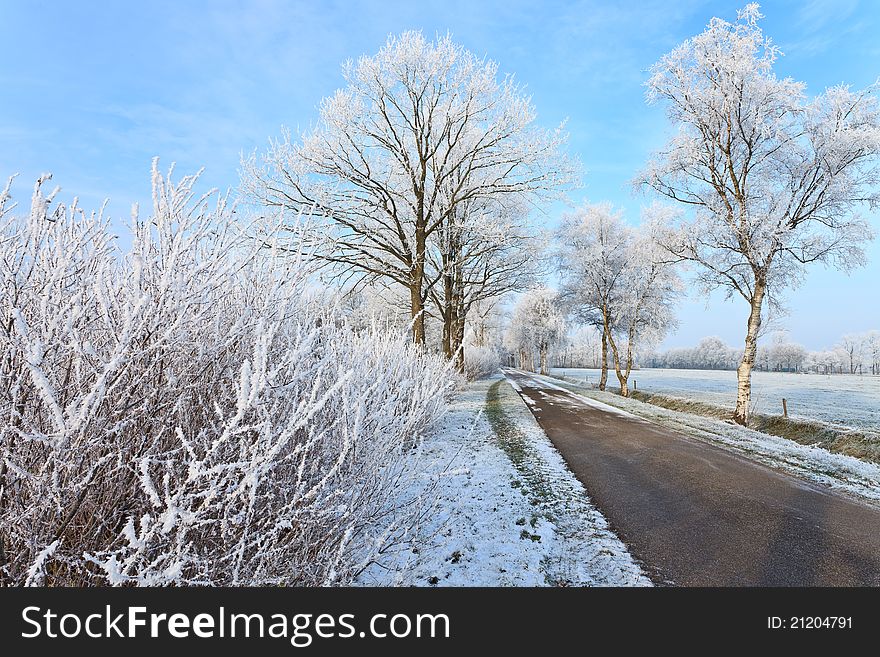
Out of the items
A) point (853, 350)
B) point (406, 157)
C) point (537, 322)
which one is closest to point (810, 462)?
point (406, 157)

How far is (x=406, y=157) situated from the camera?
1230 centimetres

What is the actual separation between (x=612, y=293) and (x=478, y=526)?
23.1 meters

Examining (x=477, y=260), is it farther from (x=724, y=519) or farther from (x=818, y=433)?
(x=724, y=519)

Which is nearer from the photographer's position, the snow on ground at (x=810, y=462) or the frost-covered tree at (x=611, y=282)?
the snow on ground at (x=810, y=462)

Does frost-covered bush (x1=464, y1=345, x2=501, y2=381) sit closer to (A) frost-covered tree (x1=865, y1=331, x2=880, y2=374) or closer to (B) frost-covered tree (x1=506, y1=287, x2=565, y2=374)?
(B) frost-covered tree (x1=506, y1=287, x2=565, y2=374)

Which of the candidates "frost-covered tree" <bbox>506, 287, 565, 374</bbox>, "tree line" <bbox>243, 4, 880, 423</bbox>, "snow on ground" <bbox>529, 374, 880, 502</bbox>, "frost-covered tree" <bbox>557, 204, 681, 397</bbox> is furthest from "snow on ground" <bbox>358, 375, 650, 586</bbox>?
"frost-covered tree" <bbox>506, 287, 565, 374</bbox>

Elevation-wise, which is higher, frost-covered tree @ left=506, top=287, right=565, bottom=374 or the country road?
frost-covered tree @ left=506, top=287, right=565, bottom=374

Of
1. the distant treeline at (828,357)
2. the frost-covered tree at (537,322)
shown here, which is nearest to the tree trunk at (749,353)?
the frost-covered tree at (537,322)

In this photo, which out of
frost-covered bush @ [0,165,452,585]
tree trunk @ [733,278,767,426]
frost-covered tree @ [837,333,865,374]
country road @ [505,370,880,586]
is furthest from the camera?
frost-covered tree @ [837,333,865,374]

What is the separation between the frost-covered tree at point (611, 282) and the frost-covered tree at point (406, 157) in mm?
12813

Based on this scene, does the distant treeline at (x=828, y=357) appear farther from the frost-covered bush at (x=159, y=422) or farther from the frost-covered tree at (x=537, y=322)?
the frost-covered bush at (x=159, y=422)

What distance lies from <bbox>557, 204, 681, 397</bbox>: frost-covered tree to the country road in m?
17.2

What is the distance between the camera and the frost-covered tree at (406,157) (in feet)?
36.5

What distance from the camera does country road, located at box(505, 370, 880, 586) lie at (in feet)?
10.5
